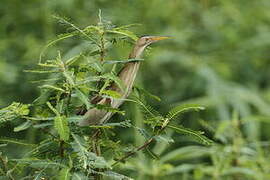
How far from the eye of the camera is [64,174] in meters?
1.42

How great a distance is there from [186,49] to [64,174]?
13.8ft

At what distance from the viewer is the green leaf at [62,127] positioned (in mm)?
1409

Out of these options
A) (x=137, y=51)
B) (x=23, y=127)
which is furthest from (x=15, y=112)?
(x=137, y=51)

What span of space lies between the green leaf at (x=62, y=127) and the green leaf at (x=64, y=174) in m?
0.07

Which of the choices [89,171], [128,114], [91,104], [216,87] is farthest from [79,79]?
[216,87]

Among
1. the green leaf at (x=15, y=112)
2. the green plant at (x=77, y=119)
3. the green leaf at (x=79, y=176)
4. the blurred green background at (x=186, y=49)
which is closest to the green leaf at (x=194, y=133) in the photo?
the green plant at (x=77, y=119)

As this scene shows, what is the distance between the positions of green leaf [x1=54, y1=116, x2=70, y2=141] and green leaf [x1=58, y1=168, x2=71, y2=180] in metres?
0.07

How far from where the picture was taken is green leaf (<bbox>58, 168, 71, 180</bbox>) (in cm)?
141

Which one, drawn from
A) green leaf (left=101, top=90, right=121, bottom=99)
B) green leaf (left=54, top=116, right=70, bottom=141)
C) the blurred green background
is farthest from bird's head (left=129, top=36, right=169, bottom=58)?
the blurred green background

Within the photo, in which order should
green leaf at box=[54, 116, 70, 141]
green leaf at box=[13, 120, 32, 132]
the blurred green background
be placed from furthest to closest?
the blurred green background < green leaf at box=[13, 120, 32, 132] < green leaf at box=[54, 116, 70, 141]

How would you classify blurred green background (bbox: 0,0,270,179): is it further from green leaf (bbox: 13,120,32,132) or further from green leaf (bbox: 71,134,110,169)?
green leaf (bbox: 71,134,110,169)

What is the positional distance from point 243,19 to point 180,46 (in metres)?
0.72

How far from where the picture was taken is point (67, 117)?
1.47 m

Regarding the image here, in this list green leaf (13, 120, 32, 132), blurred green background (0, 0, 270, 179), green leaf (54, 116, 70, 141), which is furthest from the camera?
blurred green background (0, 0, 270, 179)
